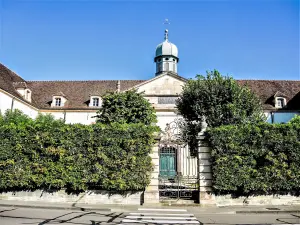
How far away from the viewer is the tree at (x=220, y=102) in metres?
15.2

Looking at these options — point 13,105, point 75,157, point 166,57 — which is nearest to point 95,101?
point 13,105

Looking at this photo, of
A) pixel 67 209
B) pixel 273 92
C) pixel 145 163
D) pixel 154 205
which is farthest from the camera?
pixel 273 92

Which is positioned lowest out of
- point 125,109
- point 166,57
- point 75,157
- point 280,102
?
point 75,157

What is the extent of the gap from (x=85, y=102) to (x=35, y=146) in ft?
57.6

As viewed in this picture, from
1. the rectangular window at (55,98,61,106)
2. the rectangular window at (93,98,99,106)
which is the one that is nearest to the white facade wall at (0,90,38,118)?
the rectangular window at (55,98,61,106)

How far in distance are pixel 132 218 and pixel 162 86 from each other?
1992cm

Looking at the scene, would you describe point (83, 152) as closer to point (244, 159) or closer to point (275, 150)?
point (244, 159)

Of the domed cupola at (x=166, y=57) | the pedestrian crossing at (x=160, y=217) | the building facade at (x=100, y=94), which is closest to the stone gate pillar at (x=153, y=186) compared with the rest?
the pedestrian crossing at (x=160, y=217)

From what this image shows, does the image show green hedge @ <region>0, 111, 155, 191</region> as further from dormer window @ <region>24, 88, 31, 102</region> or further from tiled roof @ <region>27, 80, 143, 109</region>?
tiled roof @ <region>27, 80, 143, 109</region>

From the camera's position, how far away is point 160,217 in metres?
8.67

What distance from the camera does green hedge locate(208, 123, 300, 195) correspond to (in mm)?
10977

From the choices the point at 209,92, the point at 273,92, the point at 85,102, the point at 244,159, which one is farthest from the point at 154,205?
the point at 273,92

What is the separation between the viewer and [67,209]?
Answer: 10.1m

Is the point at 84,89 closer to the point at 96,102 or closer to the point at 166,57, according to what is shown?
the point at 96,102
